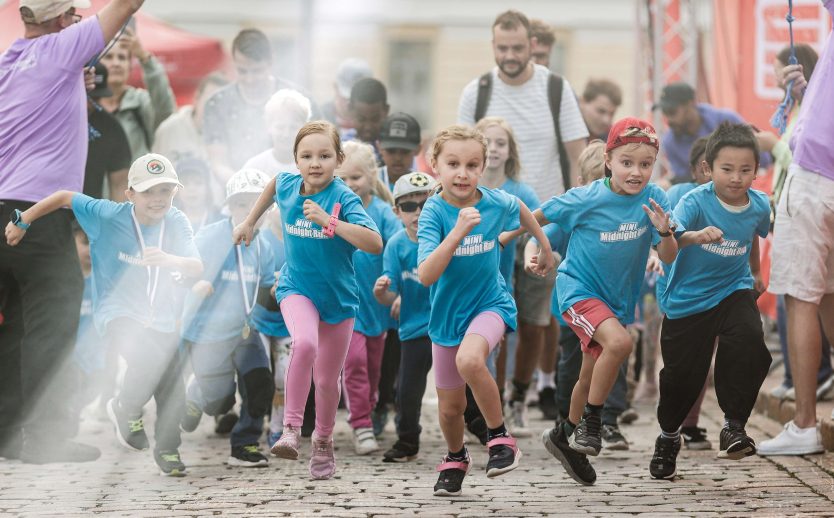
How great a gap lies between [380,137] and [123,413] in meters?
2.67

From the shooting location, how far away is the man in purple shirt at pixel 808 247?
7.66 meters

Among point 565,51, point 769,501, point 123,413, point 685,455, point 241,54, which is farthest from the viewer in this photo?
point 565,51

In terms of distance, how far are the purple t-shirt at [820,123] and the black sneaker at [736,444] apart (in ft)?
5.08

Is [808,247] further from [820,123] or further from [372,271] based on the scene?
[372,271]

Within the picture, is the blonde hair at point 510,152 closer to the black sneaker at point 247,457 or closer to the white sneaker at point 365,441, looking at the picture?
the white sneaker at point 365,441

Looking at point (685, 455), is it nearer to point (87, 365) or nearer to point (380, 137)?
point (380, 137)

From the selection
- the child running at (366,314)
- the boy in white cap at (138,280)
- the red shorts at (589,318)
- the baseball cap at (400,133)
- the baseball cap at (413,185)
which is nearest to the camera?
the red shorts at (589,318)

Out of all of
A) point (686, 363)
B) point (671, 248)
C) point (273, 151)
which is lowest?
point (686, 363)

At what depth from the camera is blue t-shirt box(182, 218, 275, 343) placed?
8.03 m

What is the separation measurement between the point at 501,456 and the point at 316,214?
141 cm

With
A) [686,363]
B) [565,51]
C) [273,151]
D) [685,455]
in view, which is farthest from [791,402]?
[565,51]

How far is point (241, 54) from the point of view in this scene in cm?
1012

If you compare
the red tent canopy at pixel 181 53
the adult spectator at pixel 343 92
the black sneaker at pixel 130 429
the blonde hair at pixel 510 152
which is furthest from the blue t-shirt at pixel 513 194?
the red tent canopy at pixel 181 53

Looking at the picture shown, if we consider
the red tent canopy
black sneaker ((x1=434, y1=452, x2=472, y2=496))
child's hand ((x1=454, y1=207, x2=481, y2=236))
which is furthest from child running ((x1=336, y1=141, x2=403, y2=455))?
the red tent canopy
